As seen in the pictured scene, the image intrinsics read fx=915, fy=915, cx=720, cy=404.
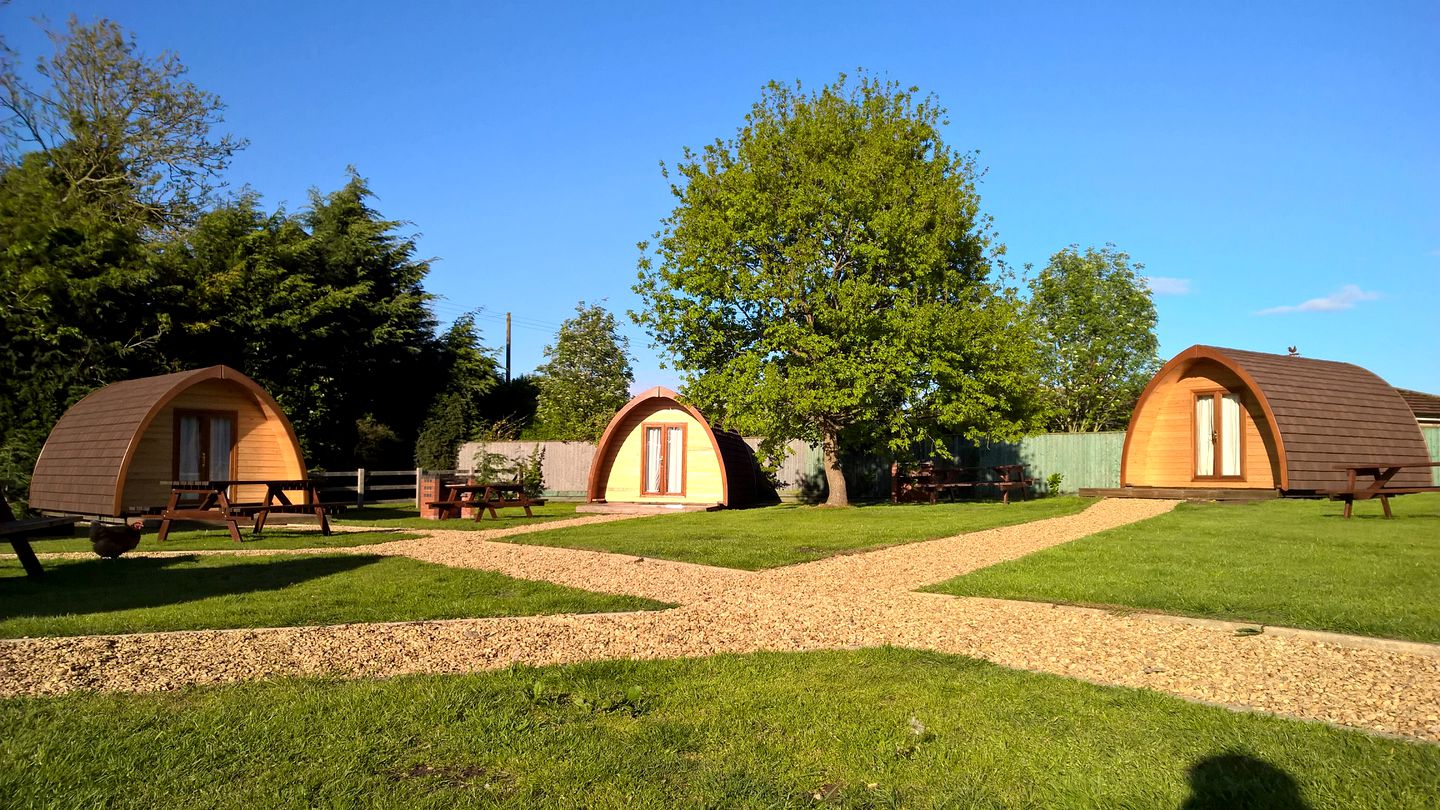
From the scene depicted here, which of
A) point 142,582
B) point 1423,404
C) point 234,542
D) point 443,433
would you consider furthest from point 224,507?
point 1423,404

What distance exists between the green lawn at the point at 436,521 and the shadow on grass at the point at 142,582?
575cm

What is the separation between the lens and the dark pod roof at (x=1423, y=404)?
2953 cm

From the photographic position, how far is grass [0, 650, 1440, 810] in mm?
3496

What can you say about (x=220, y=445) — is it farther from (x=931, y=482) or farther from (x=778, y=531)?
(x=931, y=482)

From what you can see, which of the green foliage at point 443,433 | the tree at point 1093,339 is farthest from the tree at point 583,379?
the tree at point 1093,339

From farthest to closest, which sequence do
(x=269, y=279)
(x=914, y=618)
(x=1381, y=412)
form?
(x=269, y=279) → (x=1381, y=412) → (x=914, y=618)

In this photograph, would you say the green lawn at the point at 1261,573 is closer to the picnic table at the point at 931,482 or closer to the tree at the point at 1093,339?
the picnic table at the point at 931,482

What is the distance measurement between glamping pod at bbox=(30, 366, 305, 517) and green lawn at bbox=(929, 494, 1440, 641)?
49.1 feet

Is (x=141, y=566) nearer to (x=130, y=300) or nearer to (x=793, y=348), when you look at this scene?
(x=130, y=300)

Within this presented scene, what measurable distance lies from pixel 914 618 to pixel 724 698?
296cm

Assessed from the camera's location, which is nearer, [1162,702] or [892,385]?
[1162,702]

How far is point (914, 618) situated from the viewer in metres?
7.43

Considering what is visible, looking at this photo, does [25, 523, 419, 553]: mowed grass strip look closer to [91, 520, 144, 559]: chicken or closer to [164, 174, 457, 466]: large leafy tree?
[91, 520, 144, 559]: chicken

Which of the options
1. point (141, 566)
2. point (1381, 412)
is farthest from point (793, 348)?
point (141, 566)
